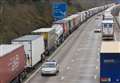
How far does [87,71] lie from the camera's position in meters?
43.8

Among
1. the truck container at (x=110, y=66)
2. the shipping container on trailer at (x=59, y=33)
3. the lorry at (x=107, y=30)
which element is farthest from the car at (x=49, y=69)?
the lorry at (x=107, y=30)

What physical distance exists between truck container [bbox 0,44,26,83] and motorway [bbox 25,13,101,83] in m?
2.78

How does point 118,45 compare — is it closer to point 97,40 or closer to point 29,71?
point 29,71

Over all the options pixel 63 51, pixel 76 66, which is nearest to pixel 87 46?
pixel 63 51

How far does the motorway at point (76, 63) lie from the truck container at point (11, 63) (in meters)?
2.78

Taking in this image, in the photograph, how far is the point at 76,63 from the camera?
4925 centimetres

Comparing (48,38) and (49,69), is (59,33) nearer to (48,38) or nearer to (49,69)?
(48,38)

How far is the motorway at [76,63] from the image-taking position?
39781 mm

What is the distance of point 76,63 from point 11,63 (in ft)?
54.9

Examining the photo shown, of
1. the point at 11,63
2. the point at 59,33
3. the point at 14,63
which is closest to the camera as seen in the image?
the point at 11,63

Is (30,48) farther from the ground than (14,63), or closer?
farther from the ground

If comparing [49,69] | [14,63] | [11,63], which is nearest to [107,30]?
[49,69]

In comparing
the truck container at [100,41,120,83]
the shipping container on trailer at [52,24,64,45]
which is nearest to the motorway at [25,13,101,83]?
the shipping container on trailer at [52,24,64,45]

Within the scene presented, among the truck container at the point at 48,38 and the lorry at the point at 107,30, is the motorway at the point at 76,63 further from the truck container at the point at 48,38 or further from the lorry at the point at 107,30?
the lorry at the point at 107,30
